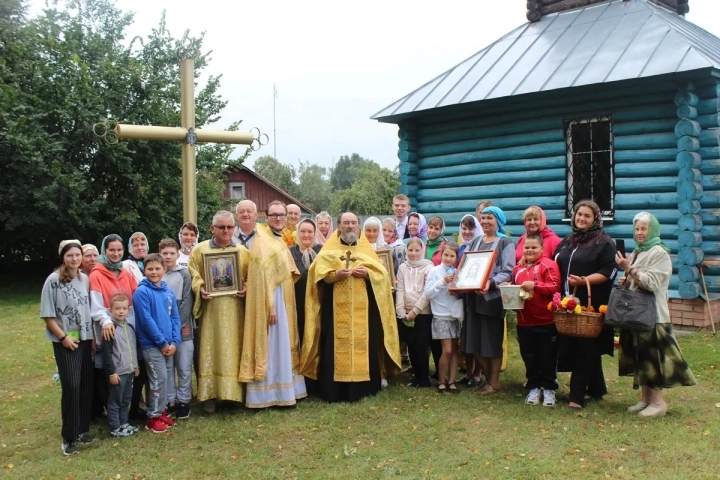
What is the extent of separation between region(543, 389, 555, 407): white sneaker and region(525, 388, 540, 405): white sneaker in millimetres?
82

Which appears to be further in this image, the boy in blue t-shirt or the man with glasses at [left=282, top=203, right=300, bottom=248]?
the man with glasses at [left=282, top=203, right=300, bottom=248]

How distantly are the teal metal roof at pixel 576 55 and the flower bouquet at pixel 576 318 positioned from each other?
14.5 feet

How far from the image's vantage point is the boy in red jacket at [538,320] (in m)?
5.55

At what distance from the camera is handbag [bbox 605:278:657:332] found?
197 inches

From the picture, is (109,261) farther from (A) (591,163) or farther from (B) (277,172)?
(B) (277,172)

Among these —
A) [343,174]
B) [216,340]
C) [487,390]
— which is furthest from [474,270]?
[343,174]

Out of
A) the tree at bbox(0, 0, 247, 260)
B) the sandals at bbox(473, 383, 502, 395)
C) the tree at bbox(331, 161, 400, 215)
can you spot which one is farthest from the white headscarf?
the tree at bbox(331, 161, 400, 215)

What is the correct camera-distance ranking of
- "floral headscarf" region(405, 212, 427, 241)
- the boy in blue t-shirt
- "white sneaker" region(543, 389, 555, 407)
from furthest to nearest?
"floral headscarf" region(405, 212, 427, 241) → "white sneaker" region(543, 389, 555, 407) → the boy in blue t-shirt

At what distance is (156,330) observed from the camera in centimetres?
523

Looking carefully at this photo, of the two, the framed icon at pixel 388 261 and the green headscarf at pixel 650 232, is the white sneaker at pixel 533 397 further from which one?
the framed icon at pixel 388 261

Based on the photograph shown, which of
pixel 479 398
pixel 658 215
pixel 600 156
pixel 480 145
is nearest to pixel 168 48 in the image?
pixel 480 145

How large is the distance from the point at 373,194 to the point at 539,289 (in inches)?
1092

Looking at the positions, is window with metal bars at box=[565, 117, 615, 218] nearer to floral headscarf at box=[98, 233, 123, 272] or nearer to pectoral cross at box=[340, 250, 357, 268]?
pectoral cross at box=[340, 250, 357, 268]

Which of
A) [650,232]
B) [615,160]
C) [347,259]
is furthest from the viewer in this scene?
[615,160]
